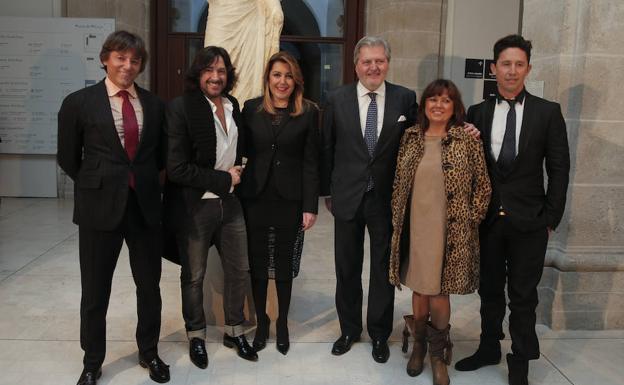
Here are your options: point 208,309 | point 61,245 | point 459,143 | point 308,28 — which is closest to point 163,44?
point 308,28

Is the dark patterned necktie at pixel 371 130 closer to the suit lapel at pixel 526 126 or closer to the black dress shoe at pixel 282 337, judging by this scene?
the suit lapel at pixel 526 126

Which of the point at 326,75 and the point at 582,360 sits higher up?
the point at 326,75

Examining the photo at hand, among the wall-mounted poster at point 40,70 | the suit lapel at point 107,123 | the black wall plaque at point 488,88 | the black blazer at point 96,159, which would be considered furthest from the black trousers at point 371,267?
the wall-mounted poster at point 40,70

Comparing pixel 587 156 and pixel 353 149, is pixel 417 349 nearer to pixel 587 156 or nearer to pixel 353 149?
pixel 353 149

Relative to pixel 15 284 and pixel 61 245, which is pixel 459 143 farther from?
pixel 61 245

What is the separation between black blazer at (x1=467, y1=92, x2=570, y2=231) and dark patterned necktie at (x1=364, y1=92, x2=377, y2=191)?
66 cm

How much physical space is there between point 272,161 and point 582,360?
2155mm

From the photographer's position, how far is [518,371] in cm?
307

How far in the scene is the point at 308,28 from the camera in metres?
9.43

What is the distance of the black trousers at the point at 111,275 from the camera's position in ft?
9.34

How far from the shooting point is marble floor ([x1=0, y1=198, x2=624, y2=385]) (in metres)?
3.17

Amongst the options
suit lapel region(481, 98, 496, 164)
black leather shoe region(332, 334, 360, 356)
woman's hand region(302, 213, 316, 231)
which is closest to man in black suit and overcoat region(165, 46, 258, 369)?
woman's hand region(302, 213, 316, 231)

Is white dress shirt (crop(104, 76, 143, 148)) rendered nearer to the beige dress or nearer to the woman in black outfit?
the woman in black outfit

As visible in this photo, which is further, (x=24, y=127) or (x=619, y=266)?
(x=24, y=127)
